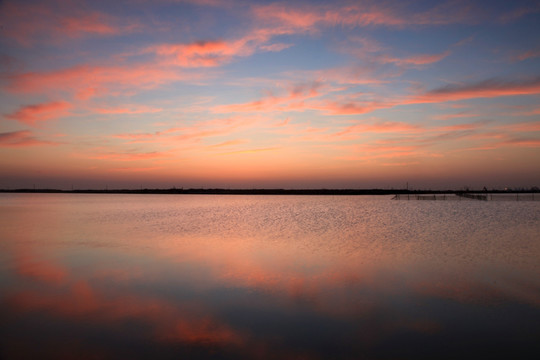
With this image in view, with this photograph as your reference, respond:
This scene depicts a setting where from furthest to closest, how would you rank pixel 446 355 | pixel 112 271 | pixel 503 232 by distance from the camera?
pixel 503 232 < pixel 112 271 < pixel 446 355

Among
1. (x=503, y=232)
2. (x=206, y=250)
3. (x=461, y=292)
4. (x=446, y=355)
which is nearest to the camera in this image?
(x=446, y=355)

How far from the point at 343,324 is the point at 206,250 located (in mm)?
14028

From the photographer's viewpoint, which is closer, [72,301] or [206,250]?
[72,301]

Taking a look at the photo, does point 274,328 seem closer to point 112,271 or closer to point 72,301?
point 72,301

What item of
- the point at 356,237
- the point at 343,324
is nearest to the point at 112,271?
the point at 343,324

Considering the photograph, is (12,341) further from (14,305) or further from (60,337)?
(14,305)

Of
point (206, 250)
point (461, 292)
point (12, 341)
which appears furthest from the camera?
point (206, 250)

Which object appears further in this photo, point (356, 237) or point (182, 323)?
point (356, 237)

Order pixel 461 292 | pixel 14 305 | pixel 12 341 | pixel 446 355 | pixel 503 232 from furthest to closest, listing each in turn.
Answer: pixel 503 232, pixel 461 292, pixel 14 305, pixel 12 341, pixel 446 355

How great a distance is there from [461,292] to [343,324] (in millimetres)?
5752

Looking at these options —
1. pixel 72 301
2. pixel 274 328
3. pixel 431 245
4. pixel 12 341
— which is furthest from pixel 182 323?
pixel 431 245

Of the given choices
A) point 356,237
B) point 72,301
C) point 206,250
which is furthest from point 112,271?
point 356,237

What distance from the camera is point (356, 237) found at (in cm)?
2792

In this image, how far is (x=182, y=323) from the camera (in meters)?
9.63
